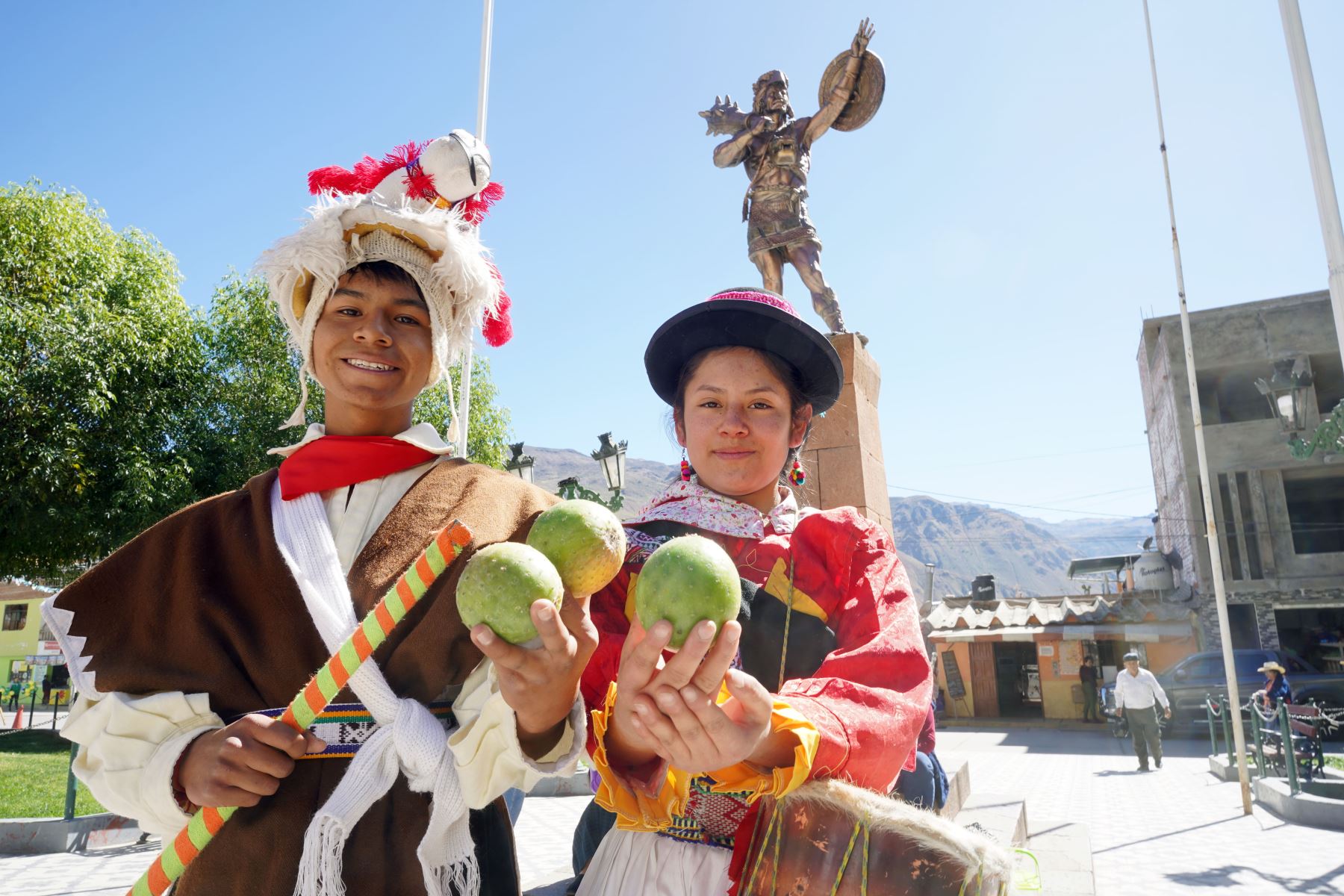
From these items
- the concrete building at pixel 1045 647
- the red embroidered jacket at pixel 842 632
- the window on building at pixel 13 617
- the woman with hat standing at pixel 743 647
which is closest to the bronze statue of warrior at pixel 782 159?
the woman with hat standing at pixel 743 647

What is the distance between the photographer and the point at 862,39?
20.2ft

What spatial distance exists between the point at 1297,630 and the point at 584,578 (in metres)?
29.7

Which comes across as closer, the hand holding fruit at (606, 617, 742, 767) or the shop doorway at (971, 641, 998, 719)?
the hand holding fruit at (606, 617, 742, 767)

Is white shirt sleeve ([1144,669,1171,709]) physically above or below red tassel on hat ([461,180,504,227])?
below

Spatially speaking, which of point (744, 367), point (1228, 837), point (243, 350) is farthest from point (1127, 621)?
point (744, 367)

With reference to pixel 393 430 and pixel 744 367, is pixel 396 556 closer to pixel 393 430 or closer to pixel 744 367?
pixel 393 430

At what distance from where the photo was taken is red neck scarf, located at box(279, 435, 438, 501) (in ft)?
6.67

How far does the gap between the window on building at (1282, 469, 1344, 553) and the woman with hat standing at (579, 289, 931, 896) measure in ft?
90.9

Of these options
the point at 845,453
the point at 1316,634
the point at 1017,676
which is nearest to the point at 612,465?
the point at 845,453

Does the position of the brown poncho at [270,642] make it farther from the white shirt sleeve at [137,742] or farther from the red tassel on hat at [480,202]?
the red tassel on hat at [480,202]

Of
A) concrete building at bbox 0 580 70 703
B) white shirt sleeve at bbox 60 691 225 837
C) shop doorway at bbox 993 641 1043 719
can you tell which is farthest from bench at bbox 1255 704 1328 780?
concrete building at bbox 0 580 70 703

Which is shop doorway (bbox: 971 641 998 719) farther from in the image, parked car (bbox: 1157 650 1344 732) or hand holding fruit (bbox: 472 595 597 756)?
hand holding fruit (bbox: 472 595 597 756)

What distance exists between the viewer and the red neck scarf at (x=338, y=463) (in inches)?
80.0

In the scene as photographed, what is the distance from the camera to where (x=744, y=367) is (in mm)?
2094
